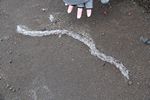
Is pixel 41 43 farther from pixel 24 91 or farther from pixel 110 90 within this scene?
pixel 110 90

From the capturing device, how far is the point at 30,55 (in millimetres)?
3361

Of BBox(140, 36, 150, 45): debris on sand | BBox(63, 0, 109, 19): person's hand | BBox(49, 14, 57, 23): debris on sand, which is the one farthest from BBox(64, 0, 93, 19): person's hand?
BBox(140, 36, 150, 45): debris on sand

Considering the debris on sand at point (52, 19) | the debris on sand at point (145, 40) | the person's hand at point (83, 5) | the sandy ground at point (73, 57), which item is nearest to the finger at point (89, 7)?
the person's hand at point (83, 5)

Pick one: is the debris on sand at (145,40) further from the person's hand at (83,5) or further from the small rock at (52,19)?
the small rock at (52,19)

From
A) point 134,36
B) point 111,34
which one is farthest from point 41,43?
point 134,36

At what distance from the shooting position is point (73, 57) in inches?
129

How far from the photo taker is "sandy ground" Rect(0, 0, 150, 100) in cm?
302

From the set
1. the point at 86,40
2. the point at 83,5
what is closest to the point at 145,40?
the point at 86,40

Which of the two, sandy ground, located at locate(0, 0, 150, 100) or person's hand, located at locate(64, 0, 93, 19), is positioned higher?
person's hand, located at locate(64, 0, 93, 19)

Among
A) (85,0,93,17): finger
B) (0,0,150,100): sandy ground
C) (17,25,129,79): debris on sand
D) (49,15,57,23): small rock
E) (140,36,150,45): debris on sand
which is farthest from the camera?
(49,15,57,23): small rock

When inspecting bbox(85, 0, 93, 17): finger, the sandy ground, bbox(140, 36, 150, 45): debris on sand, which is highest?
bbox(85, 0, 93, 17): finger

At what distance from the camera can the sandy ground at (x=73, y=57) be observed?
9.89ft

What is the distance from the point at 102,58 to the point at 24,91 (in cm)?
77

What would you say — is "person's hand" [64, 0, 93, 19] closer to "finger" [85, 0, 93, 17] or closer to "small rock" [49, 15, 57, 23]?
"finger" [85, 0, 93, 17]
